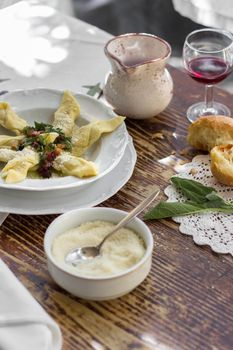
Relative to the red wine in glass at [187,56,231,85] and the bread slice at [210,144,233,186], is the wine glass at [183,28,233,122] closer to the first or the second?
the red wine in glass at [187,56,231,85]

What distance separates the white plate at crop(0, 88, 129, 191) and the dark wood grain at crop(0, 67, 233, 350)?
6 cm

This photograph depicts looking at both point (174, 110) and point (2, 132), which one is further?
point (174, 110)

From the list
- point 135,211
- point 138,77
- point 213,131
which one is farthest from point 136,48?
point 135,211

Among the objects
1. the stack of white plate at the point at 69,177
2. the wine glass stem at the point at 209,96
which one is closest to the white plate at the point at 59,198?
the stack of white plate at the point at 69,177

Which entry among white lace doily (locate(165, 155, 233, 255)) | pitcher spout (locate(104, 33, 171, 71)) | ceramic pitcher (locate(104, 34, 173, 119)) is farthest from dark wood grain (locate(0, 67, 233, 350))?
pitcher spout (locate(104, 33, 171, 71))

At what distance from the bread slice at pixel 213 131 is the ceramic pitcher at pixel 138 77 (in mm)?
129

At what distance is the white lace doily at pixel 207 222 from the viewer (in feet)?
Answer: 3.88

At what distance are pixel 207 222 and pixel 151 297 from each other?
0.20 m

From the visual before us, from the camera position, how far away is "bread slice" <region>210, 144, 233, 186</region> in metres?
1.29

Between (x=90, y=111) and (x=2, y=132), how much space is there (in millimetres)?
175

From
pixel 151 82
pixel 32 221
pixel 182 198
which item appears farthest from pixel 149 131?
pixel 32 221

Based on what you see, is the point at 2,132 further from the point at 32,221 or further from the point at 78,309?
the point at 78,309

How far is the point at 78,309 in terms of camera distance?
105cm

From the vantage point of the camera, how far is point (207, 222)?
1224 millimetres
